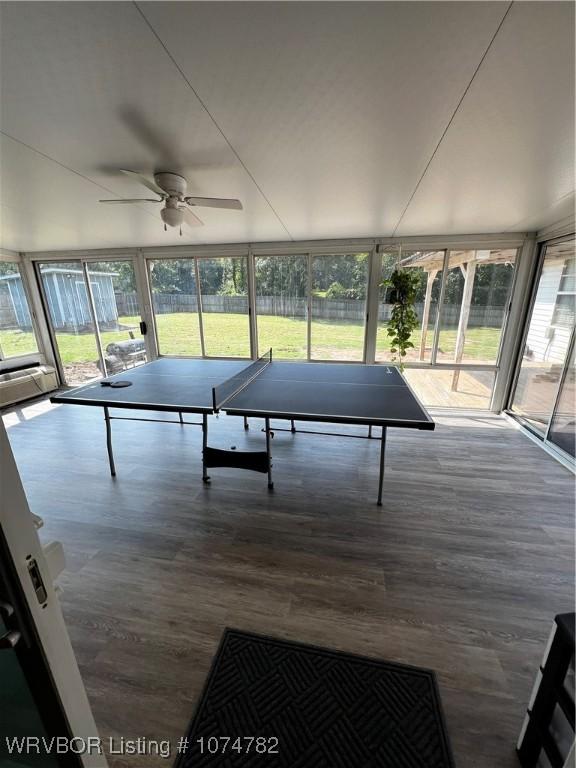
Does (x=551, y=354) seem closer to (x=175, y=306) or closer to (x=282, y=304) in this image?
(x=282, y=304)

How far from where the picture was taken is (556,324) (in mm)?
3410

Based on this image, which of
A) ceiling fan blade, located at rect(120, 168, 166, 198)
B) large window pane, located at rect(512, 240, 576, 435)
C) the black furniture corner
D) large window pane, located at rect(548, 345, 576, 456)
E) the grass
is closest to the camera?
the black furniture corner

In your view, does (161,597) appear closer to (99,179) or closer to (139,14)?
(139,14)

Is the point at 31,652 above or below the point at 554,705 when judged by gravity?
above

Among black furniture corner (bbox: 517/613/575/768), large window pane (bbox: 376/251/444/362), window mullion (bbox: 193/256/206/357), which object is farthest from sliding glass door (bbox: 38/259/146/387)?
black furniture corner (bbox: 517/613/575/768)

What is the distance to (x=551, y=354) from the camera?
347cm

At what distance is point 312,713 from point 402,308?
4.01 meters

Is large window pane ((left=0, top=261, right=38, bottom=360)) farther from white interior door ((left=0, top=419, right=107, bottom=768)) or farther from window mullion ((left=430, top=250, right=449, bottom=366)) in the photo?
window mullion ((left=430, top=250, right=449, bottom=366))

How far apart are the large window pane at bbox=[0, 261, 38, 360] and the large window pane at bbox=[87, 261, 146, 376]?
4.32 feet

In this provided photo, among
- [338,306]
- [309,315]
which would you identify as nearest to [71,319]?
[309,315]

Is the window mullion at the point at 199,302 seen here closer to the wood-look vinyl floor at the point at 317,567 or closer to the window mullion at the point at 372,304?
the wood-look vinyl floor at the point at 317,567

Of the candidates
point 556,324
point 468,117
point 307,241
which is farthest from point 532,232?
point 468,117

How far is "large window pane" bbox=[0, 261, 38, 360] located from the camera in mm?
5113

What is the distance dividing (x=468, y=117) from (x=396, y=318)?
281 centimetres
